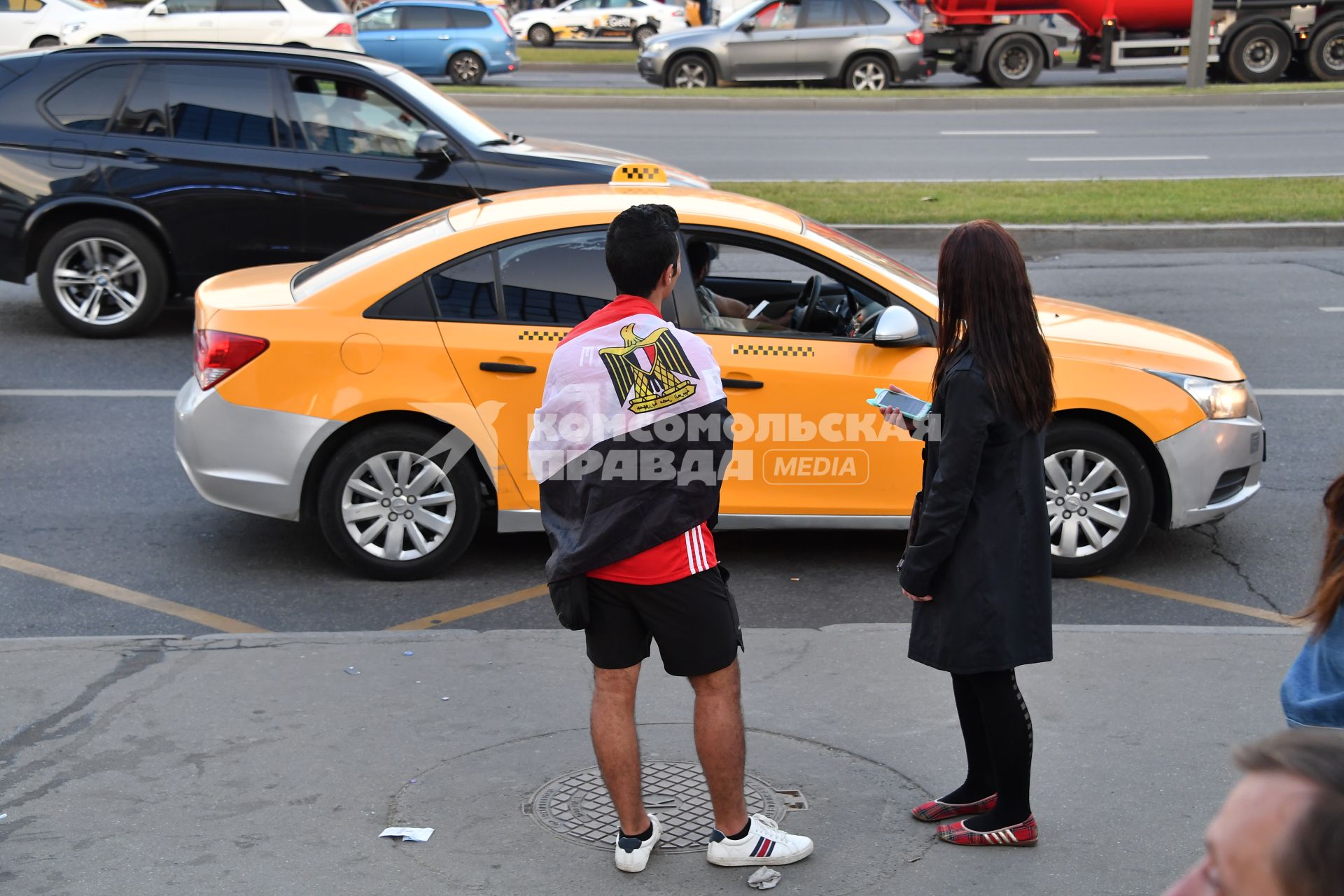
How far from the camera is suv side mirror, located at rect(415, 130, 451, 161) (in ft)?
32.8

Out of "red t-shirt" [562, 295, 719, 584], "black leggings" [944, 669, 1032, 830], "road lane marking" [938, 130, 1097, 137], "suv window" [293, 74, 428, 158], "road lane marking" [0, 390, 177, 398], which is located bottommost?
"road lane marking" [0, 390, 177, 398]

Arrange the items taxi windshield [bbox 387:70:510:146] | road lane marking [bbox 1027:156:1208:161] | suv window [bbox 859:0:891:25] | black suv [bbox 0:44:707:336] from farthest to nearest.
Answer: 1. suv window [bbox 859:0:891:25]
2. road lane marking [bbox 1027:156:1208:161]
3. taxi windshield [bbox 387:70:510:146]
4. black suv [bbox 0:44:707:336]

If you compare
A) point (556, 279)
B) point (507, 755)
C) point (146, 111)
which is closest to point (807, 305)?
point (556, 279)

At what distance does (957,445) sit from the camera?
367 cm

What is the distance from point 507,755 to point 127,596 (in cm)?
238

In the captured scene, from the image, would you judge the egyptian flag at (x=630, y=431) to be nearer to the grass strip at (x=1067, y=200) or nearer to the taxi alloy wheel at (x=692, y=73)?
the grass strip at (x=1067, y=200)

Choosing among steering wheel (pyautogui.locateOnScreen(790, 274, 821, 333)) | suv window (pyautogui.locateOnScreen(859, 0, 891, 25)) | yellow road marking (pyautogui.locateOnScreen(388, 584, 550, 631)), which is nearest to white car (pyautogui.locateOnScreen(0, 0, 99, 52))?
suv window (pyautogui.locateOnScreen(859, 0, 891, 25))

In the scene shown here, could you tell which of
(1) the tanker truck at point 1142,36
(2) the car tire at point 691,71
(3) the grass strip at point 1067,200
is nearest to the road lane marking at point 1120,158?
(3) the grass strip at point 1067,200

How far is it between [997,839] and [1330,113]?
21961mm

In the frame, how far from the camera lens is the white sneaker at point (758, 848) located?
3.79 m

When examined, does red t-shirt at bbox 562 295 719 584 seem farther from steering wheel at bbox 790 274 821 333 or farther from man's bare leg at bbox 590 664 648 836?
steering wheel at bbox 790 274 821 333

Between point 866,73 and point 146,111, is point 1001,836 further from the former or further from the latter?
point 866,73

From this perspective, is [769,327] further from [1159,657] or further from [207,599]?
[207,599]

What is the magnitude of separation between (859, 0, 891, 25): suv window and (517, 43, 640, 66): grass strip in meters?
10.6
